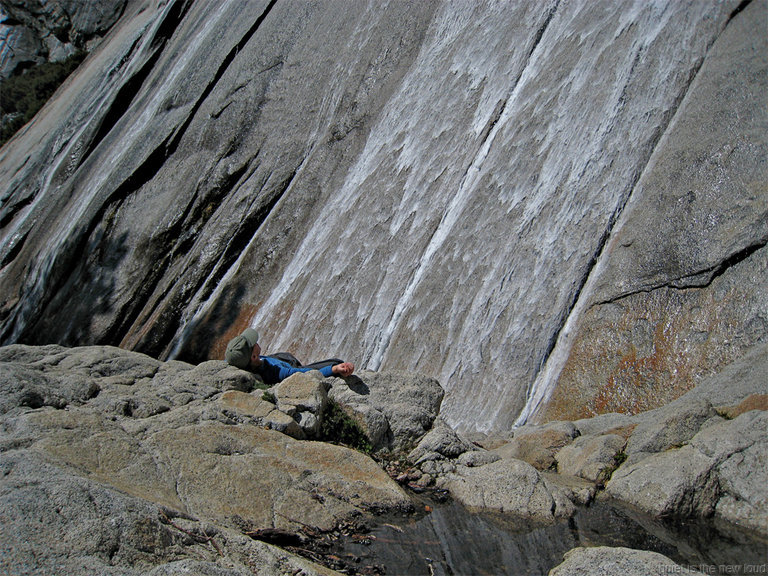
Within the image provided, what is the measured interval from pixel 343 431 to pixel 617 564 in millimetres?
3116

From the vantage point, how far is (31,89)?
1155 inches

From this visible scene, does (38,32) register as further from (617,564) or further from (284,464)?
(617,564)

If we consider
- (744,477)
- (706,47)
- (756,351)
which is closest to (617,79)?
(706,47)

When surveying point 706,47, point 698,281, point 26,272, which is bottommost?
point 26,272

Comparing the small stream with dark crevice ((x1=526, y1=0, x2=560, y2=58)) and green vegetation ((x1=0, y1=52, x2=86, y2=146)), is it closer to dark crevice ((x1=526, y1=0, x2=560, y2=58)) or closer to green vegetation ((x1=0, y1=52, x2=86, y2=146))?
dark crevice ((x1=526, y1=0, x2=560, y2=58))

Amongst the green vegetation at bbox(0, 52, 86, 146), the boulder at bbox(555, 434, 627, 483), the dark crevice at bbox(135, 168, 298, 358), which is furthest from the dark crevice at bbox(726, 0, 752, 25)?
the green vegetation at bbox(0, 52, 86, 146)

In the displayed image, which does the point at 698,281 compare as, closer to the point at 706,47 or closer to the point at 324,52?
the point at 706,47

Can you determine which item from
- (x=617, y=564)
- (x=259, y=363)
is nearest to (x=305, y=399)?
(x=259, y=363)

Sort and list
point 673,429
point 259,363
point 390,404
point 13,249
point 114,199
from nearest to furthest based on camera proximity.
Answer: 1. point 673,429
2. point 390,404
3. point 259,363
4. point 114,199
5. point 13,249

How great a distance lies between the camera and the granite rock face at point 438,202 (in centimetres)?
719

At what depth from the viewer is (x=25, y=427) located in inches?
179

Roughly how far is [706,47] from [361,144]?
6.13 metres

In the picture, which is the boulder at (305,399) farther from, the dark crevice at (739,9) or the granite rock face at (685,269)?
the dark crevice at (739,9)

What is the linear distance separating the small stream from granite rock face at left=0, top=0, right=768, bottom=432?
8.35 feet
